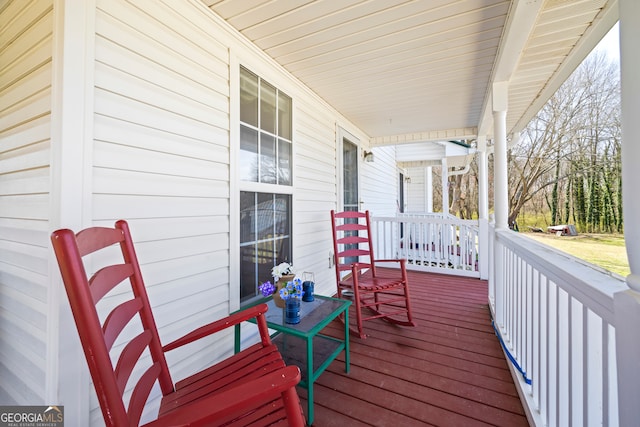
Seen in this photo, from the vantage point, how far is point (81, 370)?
113 centimetres

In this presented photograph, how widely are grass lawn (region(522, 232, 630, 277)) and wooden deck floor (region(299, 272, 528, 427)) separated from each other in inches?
40.9

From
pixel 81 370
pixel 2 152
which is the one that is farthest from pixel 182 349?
pixel 2 152

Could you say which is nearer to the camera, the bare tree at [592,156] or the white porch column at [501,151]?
the bare tree at [592,156]

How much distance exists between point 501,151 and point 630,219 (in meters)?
2.03

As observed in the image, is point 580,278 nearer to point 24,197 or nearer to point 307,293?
point 307,293

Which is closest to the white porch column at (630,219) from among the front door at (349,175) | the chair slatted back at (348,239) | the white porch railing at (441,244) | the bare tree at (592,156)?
the bare tree at (592,156)

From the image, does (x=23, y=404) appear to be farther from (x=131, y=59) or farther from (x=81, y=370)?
(x=131, y=59)

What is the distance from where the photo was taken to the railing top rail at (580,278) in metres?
0.78

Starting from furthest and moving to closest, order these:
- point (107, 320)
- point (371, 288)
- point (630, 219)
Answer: point (371, 288) < point (107, 320) < point (630, 219)

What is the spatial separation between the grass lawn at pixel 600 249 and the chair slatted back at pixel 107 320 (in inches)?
57.6

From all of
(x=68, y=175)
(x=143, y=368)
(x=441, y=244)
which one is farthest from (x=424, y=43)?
(x=441, y=244)

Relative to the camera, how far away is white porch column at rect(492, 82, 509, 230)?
2367mm

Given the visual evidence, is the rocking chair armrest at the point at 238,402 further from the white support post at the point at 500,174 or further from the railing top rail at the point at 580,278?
the white support post at the point at 500,174

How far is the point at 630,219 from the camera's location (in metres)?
0.67
